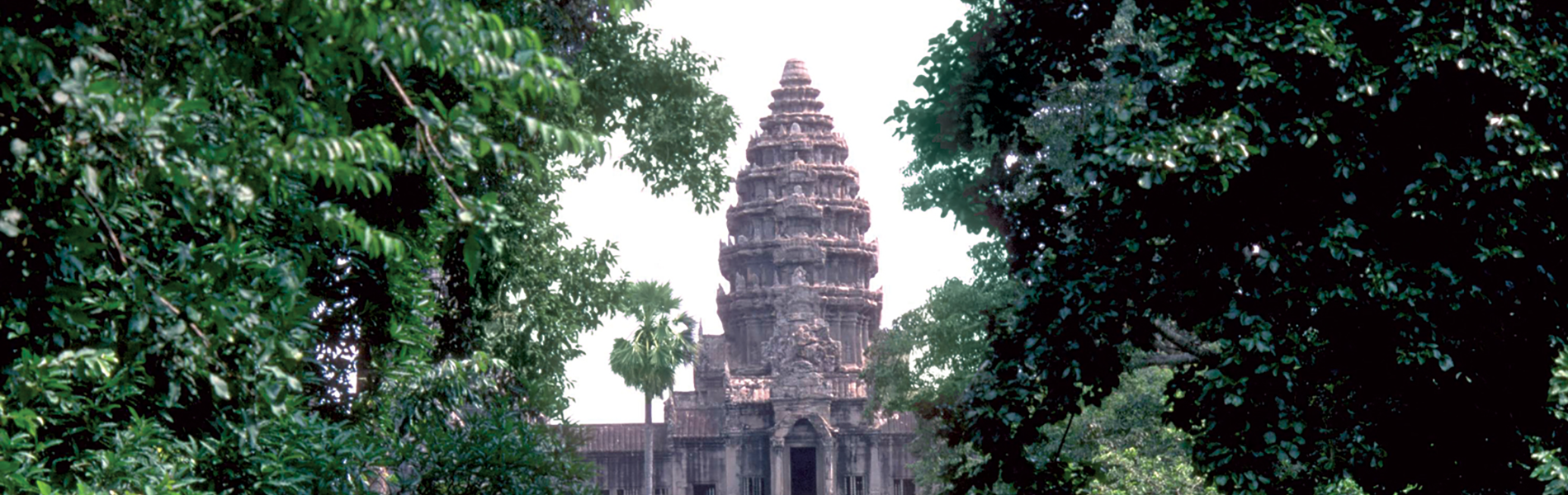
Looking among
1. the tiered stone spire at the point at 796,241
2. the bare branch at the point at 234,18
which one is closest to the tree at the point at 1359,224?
the bare branch at the point at 234,18

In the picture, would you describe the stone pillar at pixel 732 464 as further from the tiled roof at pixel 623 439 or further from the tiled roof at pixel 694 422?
the tiled roof at pixel 623 439

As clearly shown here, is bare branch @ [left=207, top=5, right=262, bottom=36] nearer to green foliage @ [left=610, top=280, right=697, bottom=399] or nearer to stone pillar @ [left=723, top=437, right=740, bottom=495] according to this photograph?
green foliage @ [left=610, top=280, right=697, bottom=399]

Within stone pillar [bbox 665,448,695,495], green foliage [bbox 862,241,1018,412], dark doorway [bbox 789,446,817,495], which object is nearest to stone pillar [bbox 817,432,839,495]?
dark doorway [bbox 789,446,817,495]

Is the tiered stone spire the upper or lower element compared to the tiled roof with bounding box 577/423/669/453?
upper

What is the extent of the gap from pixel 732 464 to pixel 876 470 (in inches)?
214

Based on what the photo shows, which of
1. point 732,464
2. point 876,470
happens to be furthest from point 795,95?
point 876,470

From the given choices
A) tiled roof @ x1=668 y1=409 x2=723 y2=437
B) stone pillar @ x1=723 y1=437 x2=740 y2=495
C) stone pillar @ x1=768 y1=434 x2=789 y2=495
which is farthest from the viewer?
tiled roof @ x1=668 y1=409 x2=723 y2=437

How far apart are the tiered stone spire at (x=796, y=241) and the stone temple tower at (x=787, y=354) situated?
0.07m

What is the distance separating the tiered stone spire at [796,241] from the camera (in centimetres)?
6769

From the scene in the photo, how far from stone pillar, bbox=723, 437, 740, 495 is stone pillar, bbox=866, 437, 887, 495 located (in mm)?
4908

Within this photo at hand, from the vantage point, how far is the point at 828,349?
62250 mm

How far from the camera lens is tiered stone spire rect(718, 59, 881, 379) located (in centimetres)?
6769

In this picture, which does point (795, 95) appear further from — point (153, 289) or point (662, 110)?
point (153, 289)

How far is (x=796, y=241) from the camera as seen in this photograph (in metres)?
67.5
